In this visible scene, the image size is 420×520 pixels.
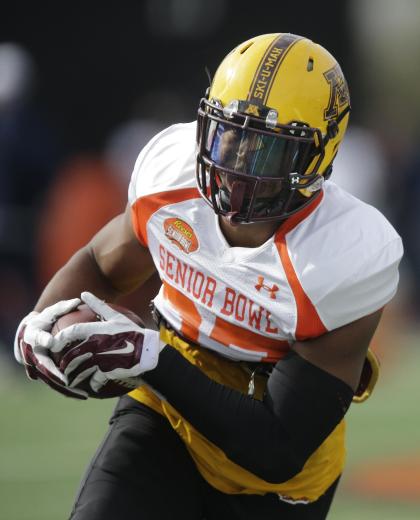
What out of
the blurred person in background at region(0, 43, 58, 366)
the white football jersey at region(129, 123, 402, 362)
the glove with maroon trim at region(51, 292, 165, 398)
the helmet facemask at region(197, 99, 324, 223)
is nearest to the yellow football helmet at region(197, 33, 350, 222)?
the helmet facemask at region(197, 99, 324, 223)

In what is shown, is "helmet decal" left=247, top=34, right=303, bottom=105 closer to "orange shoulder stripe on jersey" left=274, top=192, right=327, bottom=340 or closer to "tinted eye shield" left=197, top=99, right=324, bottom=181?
"tinted eye shield" left=197, top=99, right=324, bottom=181

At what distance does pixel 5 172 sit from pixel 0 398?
198cm

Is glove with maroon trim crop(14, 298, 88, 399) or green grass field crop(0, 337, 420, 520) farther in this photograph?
green grass field crop(0, 337, 420, 520)

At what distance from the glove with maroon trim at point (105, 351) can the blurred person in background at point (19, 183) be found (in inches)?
226

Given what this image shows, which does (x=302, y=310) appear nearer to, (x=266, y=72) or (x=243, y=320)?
(x=243, y=320)

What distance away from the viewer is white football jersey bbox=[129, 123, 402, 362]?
A: 11.5 feet

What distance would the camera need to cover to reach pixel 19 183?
9.18 meters

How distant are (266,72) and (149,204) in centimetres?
59

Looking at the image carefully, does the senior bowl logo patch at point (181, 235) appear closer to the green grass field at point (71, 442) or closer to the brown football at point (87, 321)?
the brown football at point (87, 321)

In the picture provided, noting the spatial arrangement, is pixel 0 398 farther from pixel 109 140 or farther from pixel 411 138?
pixel 411 138

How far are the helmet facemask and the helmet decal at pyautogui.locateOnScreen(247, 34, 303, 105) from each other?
4cm

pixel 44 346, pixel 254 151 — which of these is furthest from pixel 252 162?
pixel 44 346

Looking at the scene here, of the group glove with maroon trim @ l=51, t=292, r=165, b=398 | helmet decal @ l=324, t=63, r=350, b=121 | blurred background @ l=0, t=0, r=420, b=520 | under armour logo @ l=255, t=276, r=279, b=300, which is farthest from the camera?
blurred background @ l=0, t=0, r=420, b=520

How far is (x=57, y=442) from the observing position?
7.00 meters
